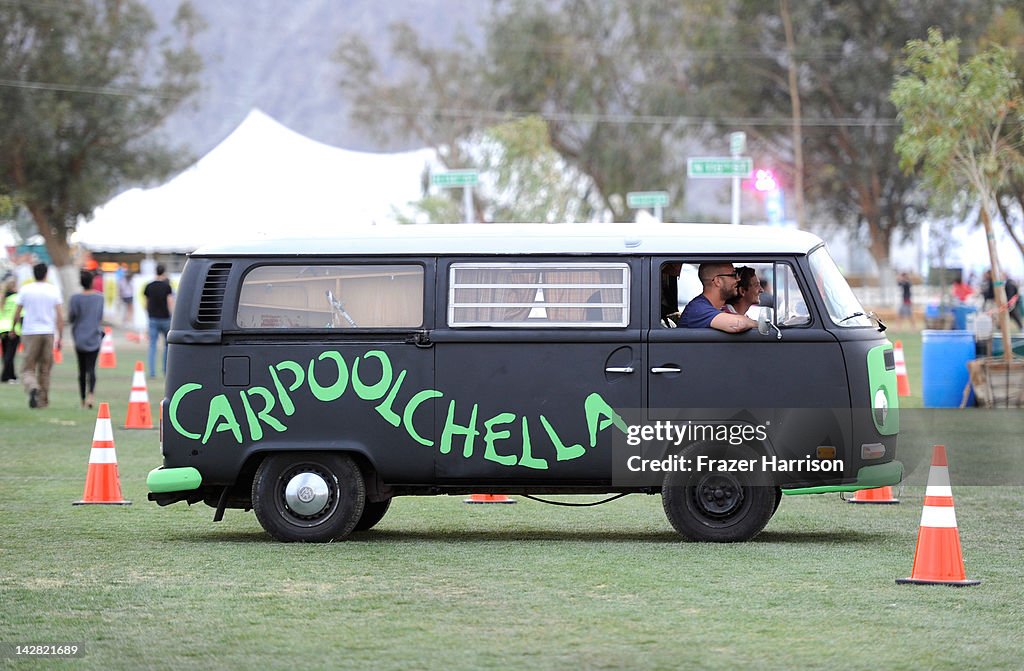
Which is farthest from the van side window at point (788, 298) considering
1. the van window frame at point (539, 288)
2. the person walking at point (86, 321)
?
the person walking at point (86, 321)

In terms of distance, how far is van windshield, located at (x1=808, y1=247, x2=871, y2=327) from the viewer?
1067 centimetres

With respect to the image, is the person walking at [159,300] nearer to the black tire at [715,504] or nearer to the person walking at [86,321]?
the person walking at [86,321]

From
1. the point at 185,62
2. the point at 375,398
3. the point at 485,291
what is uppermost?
the point at 185,62

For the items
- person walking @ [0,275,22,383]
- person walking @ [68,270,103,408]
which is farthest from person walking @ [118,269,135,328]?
person walking @ [68,270,103,408]

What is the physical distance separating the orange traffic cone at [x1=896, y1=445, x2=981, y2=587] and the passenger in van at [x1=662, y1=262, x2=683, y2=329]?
2.23 metres

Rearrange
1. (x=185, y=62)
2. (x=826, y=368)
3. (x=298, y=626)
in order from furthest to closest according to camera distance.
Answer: (x=185, y=62)
(x=826, y=368)
(x=298, y=626)

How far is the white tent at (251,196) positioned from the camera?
57.8m

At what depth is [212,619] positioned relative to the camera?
8094 millimetres

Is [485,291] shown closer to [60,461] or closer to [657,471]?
[657,471]

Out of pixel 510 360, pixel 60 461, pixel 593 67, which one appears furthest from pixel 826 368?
pixel 593 67

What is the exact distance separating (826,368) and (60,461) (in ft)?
26.8

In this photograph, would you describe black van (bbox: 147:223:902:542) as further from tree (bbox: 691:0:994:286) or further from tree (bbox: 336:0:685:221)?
tree (bbox: 336:0:685:221)

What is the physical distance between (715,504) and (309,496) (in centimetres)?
257

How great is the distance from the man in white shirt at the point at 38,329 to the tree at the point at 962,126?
11330 millimetres
